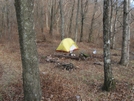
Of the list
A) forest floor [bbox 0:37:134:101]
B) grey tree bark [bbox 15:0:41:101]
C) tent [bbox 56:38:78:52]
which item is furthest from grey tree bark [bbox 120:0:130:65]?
grey tree bark [bbox 15:0:41:101]

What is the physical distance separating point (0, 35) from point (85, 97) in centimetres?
2058

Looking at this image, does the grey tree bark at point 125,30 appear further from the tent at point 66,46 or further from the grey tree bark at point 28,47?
the grey tree bark at point 28,47

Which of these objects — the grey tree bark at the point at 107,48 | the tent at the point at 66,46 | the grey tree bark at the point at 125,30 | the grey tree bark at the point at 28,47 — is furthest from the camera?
the tent at the point at 66,46

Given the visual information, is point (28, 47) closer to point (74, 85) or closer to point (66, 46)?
point (74, 85)

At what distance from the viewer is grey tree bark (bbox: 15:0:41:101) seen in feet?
14.0

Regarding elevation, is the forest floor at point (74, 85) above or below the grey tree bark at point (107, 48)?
below

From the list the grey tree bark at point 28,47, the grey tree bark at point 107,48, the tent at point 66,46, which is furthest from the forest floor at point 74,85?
the tent at point 66,46

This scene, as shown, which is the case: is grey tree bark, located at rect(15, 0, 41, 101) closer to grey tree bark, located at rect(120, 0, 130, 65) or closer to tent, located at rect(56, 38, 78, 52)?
grey tree bark, located at rect(120, 0, 130, 65)

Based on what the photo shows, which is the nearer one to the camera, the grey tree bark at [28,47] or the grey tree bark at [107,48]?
the grey tree bark at [28,47]

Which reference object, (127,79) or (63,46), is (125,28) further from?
(63,46)

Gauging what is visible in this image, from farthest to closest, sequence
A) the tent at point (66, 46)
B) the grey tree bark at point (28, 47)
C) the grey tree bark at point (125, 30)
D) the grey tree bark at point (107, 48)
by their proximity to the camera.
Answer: the tent at point (66, 46) → the grey tree bark at point (125, 30) → the grey tree bark at point (107, 48) → the grey tree bark at point (28, 47)

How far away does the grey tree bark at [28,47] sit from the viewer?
4277 millimetres

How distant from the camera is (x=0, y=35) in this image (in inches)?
938

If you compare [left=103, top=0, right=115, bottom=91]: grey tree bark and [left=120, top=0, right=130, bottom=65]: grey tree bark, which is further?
[left=120, top=0, right=130, bottom=65]: grey tree bark
